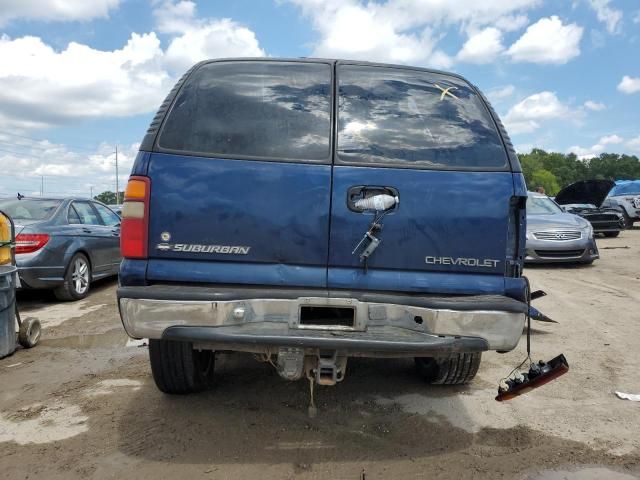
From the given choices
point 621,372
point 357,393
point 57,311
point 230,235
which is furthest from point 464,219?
point 57,311

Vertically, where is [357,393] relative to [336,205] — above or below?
below

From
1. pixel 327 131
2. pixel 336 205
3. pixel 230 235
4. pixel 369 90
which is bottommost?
pixel 230 235

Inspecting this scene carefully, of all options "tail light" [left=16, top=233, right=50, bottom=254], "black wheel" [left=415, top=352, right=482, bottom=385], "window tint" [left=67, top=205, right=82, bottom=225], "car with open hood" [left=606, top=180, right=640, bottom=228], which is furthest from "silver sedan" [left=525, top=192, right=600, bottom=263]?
"car with open hood" [left=606, top=180, right=640, bottom=228]

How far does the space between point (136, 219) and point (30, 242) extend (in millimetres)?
4577

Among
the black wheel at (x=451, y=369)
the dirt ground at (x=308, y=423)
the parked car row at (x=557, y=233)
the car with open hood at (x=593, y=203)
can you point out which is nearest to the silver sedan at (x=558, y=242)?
the parked car row at (x=557, y=233)

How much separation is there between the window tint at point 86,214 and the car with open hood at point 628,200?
1680 cm

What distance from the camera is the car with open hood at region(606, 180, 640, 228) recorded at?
18062mm

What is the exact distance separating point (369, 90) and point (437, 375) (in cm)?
206

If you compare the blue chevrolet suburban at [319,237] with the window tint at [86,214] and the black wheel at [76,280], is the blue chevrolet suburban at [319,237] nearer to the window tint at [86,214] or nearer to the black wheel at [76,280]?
the black wheel at [76,280]

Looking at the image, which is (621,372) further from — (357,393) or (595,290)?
(595,290)

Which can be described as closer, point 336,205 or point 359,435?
point 336,205

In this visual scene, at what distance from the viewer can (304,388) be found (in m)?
3.84

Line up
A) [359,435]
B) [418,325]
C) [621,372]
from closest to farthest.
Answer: [418,325] → [359,435] → [621,372]

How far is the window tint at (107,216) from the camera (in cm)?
842
